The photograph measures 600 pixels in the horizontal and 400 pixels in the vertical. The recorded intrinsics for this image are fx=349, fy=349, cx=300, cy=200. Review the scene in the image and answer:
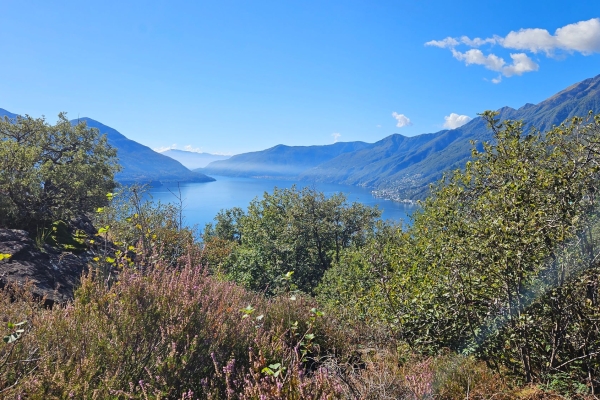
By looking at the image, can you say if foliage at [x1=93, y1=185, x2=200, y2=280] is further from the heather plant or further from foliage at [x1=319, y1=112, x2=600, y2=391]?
foliage at [x1=319, y1=112, x2=600, y2=391]

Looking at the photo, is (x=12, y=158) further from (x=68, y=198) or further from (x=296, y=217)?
(x=296, y=217)

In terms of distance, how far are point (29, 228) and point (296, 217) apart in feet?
47.2

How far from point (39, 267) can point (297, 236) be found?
50.0ft

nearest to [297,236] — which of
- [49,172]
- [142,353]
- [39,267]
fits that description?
[49,172]

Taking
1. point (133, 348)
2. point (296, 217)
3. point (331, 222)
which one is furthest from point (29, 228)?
point (331, 222)

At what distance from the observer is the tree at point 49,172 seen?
9.86 meters

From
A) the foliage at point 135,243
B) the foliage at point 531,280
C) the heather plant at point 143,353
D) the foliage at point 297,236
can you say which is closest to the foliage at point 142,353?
the heather plant at point 143,353

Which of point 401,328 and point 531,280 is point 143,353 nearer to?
point 401,328

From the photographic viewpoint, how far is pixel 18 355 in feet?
8.36

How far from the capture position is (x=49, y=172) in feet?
37.6

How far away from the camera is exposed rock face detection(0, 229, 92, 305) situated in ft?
18.6

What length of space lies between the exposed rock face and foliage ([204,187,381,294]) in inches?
403

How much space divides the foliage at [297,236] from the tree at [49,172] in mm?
7296

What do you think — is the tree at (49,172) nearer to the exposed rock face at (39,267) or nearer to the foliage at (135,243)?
the foliage at (135,243)
